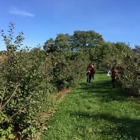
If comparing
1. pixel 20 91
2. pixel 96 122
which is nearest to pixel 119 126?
pixel 96 122

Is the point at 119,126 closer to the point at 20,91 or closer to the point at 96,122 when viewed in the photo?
the point at 96,122

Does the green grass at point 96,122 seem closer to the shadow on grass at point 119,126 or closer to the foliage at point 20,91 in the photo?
the shadow on grass at point 119,126

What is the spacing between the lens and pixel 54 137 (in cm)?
523

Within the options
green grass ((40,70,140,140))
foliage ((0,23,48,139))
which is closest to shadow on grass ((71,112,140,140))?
green grass ((40,70,140,140))

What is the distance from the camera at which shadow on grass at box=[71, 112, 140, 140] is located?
5.21 meters

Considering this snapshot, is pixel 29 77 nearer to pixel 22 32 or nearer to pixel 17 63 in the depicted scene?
pixel 17 63

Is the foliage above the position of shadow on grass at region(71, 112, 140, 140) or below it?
above

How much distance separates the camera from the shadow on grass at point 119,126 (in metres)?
5.21

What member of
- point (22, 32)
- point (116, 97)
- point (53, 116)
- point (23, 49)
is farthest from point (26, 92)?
point (116, 97)

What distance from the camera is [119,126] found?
5742 mm

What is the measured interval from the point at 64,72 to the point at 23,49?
7.57m

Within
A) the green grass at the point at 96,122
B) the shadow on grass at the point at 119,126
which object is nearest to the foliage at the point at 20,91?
the green grass at the point at 96,122

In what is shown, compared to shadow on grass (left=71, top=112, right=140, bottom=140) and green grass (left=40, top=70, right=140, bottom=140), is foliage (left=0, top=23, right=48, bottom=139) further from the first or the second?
shadow on grass (left=71, top=112, right=140, bottom=140)

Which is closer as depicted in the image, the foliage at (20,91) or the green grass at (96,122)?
the foliage at (20,91)
